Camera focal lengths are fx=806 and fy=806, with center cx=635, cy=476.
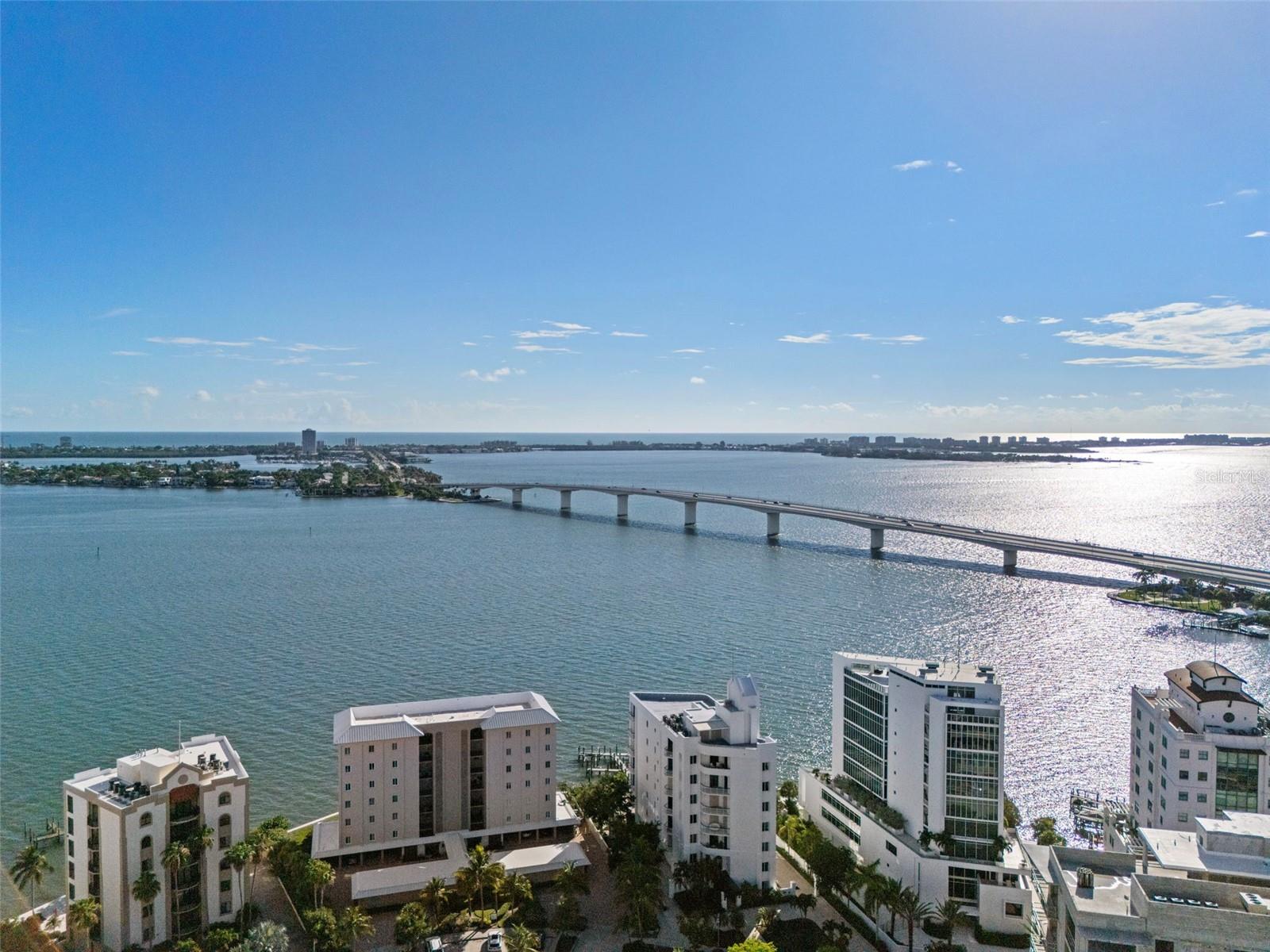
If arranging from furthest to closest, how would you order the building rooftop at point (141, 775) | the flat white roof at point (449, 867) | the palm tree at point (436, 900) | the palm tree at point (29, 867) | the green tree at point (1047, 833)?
the green tree at point (1047, 833), the flat white roof at point (449, 867), the palm tree at point (436, 900), the palm tree at point (29, 867), the building rooftop at point (141, 775)

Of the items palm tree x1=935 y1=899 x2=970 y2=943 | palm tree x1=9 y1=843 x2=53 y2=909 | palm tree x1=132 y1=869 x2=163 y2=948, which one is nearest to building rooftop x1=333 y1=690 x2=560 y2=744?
palm tree x1=132 y1=869 x2=163 y2=948

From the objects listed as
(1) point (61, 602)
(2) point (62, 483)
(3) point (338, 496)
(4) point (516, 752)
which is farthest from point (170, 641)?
(2) point (62, 483)

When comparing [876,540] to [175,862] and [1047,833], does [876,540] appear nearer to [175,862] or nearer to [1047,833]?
[1047,833]

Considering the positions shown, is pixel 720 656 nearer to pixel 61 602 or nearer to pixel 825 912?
pixel 825 912

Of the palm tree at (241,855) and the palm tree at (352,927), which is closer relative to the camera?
the palm tree at (352,927)

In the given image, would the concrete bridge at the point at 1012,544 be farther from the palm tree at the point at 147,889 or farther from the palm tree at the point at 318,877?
the palm tree at the point at 147,889

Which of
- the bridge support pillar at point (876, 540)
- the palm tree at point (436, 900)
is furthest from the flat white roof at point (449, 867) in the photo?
the bridge support pillar at point (876, 540)

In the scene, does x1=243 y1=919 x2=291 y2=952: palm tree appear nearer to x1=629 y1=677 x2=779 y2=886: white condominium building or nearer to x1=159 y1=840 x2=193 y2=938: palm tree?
x1=159 y1=840 x2=193 y2=938: palm tree

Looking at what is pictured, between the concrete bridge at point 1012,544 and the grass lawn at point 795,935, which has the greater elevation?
the concrete bridge at point 1012,544
